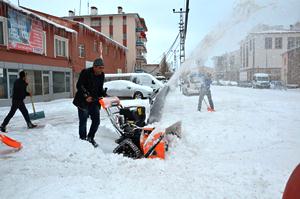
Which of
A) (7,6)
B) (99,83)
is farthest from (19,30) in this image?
(99,83)

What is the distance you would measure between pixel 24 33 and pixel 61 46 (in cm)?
482

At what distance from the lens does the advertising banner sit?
1441 centimetres

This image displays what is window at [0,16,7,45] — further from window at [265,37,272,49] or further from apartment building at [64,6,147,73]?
apartment building at [64,6,147,73]

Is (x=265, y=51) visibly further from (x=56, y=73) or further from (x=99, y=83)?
(x=56, y=73)

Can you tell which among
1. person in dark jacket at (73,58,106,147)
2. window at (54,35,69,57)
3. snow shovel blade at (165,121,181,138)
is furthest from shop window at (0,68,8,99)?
snow shovel blade at (165,121,181,138)

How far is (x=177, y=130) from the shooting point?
15.4ft

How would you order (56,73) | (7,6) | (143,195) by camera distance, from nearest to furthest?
(143,195) < (7,6) < (56,73)

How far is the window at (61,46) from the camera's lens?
1938 centimetres

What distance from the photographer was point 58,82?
64.1ft

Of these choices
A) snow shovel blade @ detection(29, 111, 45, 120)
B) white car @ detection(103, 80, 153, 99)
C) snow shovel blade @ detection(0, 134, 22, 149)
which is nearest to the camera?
snow shovel blade @ detection(0, 134, 22, 149)

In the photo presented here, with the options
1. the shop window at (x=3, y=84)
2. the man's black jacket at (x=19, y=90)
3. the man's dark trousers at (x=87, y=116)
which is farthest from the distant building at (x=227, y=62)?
the shop window at (x=3, y=84)

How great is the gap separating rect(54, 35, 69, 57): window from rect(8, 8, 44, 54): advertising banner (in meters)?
2.12

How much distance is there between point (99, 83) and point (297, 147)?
12.4 ft

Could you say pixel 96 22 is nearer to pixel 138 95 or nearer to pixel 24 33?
pixel 24 33
